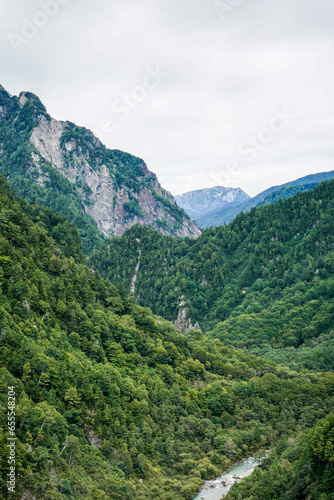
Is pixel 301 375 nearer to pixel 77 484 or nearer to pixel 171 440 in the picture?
pixel 171 440

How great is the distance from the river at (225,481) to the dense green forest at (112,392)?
82.0 inches

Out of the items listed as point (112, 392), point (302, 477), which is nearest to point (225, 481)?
point (302, 477)

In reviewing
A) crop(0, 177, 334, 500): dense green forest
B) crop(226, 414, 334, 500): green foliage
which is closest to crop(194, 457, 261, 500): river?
crop(0, 177, 334, 500): dense green forest

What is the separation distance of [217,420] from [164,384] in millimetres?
18041

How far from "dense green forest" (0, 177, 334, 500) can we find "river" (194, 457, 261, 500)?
2083mm

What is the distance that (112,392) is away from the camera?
322 ft

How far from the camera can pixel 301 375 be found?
142m

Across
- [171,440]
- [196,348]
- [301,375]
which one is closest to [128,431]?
[171,440]

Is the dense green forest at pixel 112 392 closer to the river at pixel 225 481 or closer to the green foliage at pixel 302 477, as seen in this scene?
the river at pixel 225 481

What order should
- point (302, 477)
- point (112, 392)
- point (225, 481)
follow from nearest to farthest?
point (302, 477) → point (112, 392) → point (225, 481)

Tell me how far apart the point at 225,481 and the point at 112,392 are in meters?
33.1

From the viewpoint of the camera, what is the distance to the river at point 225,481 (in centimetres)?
9382

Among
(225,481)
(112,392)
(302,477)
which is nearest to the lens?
(302,477)

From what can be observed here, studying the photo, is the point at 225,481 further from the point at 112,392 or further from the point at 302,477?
the point at 112,392
